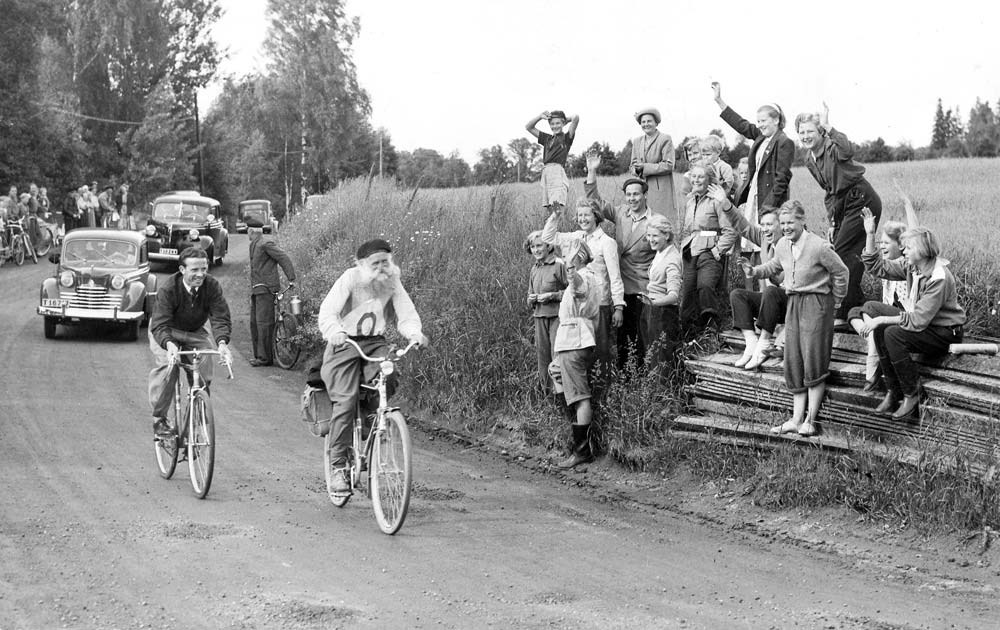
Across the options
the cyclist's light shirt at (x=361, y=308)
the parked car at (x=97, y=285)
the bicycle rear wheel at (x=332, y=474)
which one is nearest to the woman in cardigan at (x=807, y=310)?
the cyclist's light shirt at (x=361, y=308)

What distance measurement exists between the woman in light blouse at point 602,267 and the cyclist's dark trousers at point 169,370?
11.2 ft

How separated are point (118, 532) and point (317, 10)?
206 feet

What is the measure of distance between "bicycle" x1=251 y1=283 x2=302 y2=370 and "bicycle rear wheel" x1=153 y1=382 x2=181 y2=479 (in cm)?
707

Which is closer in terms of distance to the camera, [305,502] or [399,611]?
[399,611]

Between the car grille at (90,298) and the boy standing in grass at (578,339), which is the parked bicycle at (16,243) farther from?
the boy standing in grass at (578,339)

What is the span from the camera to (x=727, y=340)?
37.1ft

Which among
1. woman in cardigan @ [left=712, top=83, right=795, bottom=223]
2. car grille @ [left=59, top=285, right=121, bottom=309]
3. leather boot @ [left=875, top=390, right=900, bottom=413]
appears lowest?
car grille @ [left=59, top=285, right=121, bottom=309]

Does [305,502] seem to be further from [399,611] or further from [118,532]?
[399,611]

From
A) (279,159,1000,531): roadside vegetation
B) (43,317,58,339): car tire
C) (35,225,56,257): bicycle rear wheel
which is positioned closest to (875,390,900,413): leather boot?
(279,159,1000,531): roadside vegetation

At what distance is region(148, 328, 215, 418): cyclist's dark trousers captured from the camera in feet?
33.2

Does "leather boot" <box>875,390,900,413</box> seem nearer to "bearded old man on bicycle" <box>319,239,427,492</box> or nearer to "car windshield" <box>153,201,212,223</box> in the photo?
"bearded old man on bicycle" <box>319,239,427,492</box>

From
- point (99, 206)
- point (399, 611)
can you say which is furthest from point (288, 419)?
point (99, 206)

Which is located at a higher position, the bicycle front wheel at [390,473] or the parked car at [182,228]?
the parked car at [182,228]

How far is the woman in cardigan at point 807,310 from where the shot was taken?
9445 mm
